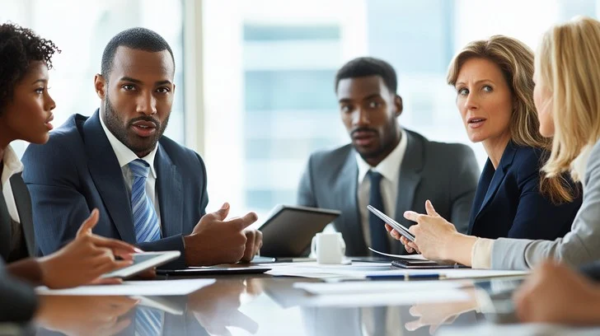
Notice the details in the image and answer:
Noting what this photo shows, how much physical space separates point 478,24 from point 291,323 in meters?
5.40

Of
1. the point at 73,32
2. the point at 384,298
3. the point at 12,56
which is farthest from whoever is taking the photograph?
the point at 73,32

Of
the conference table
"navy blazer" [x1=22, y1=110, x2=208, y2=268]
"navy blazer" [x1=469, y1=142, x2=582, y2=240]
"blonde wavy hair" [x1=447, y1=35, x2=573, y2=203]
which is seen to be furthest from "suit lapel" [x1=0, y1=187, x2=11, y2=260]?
"blonde wavy hair" [x1=447, y1=35, x2=573, y2=203]

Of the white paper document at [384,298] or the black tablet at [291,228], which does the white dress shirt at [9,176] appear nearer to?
the white paper document at [384,298]

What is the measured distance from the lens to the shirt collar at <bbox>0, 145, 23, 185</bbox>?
2.08 m

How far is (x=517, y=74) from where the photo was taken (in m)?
2.96

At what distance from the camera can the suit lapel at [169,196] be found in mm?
3084

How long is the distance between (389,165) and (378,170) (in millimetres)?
72

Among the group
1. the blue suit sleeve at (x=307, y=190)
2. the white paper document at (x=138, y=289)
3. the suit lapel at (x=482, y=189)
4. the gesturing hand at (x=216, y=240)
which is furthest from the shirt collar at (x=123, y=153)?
the blue suit sleeve at (x=307, y=190)

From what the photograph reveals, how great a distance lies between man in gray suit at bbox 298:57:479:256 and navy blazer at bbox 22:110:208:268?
1619 mm

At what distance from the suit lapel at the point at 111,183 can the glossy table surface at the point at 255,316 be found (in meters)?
1.08

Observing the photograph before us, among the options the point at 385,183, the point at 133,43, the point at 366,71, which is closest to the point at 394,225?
the point at 133,43

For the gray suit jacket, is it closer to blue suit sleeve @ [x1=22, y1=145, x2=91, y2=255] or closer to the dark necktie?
the dark necktie

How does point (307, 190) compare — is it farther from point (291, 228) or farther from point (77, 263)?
point (77, 263)

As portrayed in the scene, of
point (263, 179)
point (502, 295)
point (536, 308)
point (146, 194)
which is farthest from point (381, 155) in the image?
point (536, 308)
